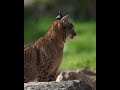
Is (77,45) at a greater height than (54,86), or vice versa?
(77,45)

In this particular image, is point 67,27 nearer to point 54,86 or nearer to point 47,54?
point 47,54

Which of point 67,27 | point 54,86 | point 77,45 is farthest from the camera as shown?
point 77,45

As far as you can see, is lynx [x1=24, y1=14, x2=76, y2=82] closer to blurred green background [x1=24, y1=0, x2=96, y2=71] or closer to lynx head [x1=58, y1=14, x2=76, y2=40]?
lynx head [x1=58, y1=14, x2=76, y2=40]

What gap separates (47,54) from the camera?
6871mm

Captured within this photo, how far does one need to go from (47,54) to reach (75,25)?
15.3 meters

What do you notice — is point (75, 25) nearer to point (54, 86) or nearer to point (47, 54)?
point (47, 54)

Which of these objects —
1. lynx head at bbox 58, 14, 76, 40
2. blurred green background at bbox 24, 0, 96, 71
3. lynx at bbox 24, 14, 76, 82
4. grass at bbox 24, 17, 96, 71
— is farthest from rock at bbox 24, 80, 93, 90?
blurred green background at bbox 24, 0, 96, 71

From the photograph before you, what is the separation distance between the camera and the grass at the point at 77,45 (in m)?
12.7

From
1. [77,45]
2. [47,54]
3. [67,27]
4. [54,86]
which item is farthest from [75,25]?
[54,86]

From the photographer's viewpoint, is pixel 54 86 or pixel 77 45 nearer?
pixel 54 86

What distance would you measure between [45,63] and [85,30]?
14015 mm

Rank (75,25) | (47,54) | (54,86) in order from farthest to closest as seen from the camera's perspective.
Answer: (75,25) → (47,54) → (54,86)

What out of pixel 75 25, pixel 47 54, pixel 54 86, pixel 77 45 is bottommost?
pixel 54 86
